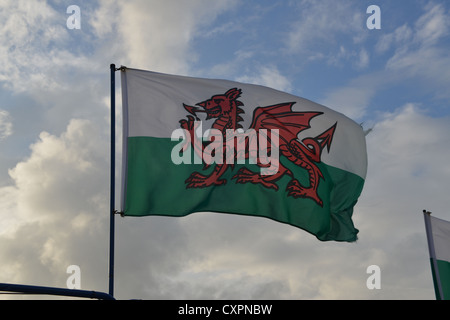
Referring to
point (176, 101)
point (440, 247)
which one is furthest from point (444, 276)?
point (176, 101)

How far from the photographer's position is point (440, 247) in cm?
2280

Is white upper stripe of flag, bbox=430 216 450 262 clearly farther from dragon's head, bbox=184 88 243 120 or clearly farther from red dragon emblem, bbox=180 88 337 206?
dragon's head, bbox=184 88 243 120

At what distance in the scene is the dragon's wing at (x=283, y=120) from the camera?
14.5 m

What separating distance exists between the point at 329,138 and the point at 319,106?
2.78 ft

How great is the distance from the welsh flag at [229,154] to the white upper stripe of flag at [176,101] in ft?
0.07

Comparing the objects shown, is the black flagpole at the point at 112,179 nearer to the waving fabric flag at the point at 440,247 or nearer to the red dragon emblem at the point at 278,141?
the red dragon emblem at the point at 278,141

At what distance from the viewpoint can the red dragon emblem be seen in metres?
13.4

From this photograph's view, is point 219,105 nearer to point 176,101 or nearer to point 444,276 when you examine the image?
point 176,101

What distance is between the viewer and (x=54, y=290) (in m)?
7.90

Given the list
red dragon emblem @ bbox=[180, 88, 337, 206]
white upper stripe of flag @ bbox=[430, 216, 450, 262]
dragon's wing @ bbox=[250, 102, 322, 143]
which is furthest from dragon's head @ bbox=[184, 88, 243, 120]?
white upper stripe of flag @ bbox=[430, 216, 450, 262]

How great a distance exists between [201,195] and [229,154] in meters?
1.23

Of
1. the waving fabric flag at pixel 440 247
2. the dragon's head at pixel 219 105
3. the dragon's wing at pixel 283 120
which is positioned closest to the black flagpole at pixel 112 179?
the dragon's head at pixel 219 105

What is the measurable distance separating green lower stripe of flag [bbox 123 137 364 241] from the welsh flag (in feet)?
0.07
